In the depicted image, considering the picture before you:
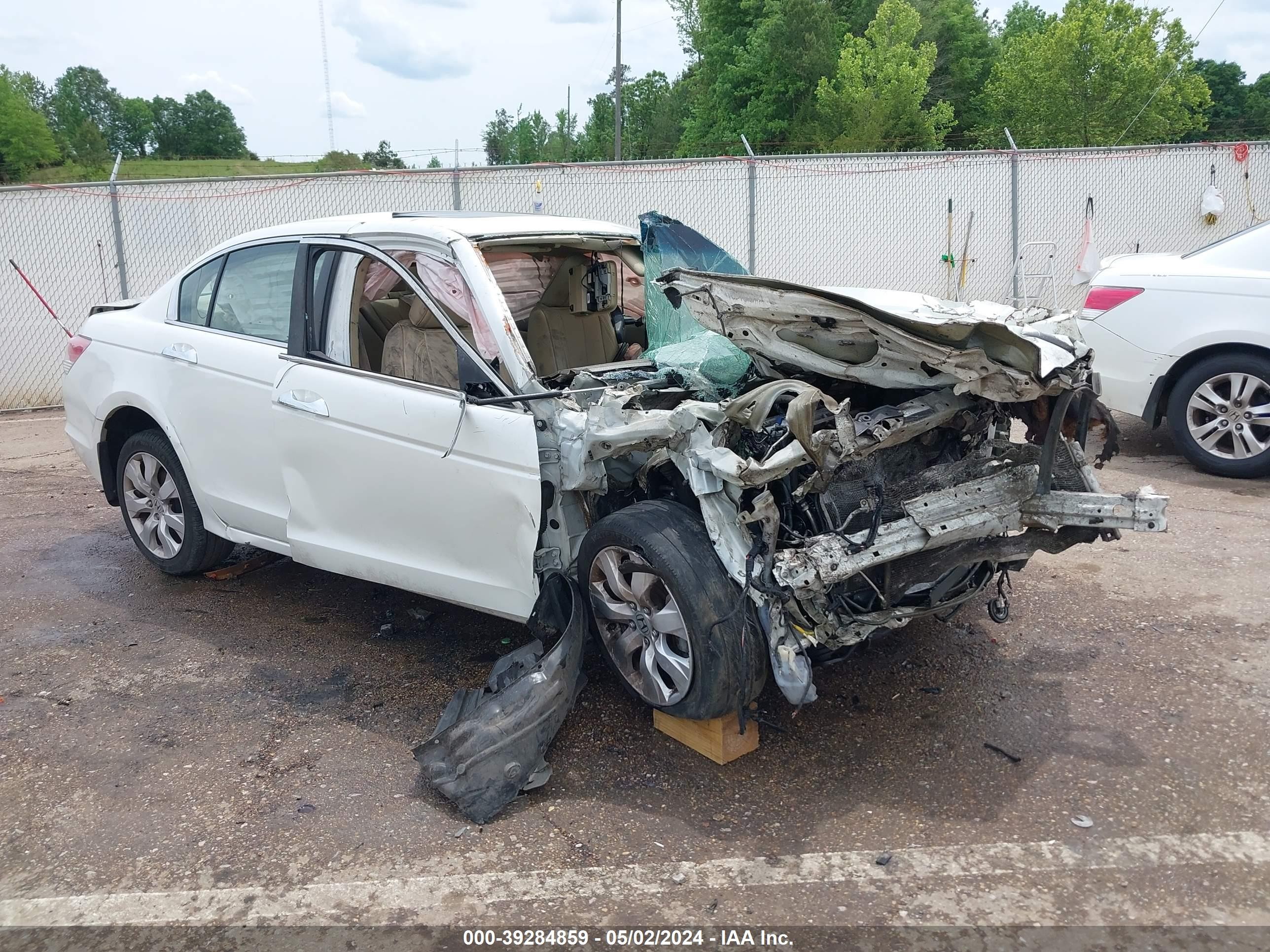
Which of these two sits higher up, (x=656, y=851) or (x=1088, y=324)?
(x=1088, y=324)

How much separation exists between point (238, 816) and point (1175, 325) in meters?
6.28

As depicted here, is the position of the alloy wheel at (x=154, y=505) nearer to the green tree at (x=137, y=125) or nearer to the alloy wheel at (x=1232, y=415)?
the alloy wheel at (x=1232, y=415)

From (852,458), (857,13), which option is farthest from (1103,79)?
(852,458)

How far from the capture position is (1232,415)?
6.41 meters

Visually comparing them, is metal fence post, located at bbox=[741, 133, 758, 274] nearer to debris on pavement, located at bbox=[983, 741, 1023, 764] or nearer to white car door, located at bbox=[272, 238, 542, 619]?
white car door, located at bbox=[272, 238, 542, 619]

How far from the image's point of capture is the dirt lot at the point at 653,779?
2.80 metres

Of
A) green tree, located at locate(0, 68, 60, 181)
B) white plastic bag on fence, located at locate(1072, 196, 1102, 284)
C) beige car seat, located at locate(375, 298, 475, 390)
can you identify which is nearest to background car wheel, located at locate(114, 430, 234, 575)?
beige car seat, located at locate(375, 298, 475, 390)

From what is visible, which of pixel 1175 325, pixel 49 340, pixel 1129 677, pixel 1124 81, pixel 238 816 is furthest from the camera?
pixel 1124 81

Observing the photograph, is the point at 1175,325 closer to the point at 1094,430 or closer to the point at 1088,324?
the point at 1088,324

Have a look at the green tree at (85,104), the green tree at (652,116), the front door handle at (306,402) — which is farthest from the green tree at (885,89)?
the green tree at (85,104)

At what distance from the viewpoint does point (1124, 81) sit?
32.9m

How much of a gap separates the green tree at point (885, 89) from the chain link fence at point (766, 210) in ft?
75.0

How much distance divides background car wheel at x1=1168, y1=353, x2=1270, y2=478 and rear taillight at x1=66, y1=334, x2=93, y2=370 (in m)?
6.83

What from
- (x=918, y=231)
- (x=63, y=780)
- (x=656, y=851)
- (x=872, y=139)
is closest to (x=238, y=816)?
(x=63, y=780)
